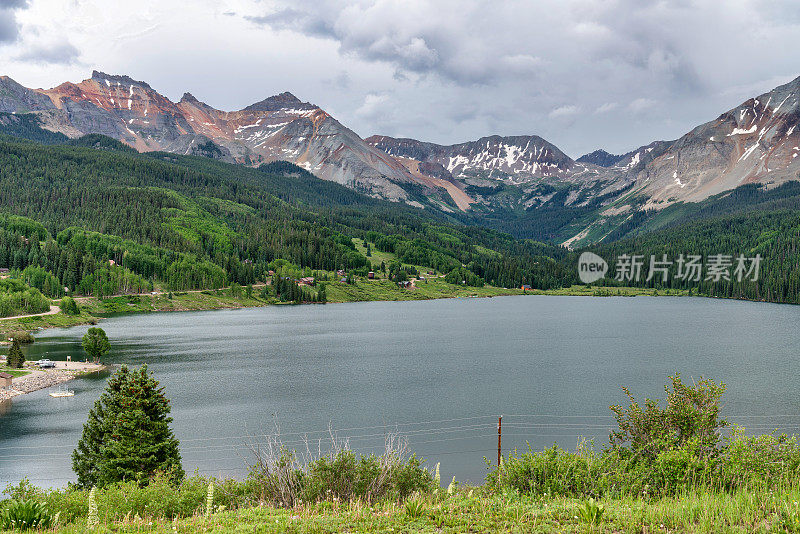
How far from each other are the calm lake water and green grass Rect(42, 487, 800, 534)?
26.1 m

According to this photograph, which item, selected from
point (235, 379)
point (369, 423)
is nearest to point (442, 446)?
point (369, 423)

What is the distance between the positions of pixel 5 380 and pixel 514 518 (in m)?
84.0

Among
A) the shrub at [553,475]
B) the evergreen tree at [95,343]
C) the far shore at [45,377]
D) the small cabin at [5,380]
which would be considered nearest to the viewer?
the shrub at [553,475]

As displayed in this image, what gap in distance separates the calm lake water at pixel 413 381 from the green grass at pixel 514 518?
26.1 metres

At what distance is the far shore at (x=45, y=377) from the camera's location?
72375 mm

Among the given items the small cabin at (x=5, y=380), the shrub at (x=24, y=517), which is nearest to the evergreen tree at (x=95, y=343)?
the small cabin at (x=5, y=380)

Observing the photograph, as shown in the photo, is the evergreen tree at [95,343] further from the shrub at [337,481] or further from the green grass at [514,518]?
the green grass at [514,518]

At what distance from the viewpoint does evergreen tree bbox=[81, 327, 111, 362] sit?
3640 inches

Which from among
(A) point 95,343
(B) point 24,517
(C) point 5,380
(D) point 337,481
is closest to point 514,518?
(D) point 337,481

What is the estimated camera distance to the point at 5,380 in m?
75.1

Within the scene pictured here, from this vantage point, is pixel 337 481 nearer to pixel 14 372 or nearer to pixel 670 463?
pixel 670 463

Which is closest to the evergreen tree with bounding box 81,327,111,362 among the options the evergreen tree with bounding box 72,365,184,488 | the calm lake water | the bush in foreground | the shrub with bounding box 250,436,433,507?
the calm lake water

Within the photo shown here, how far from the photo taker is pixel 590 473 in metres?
23.7

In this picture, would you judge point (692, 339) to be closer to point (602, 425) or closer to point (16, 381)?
point (602, 425)
